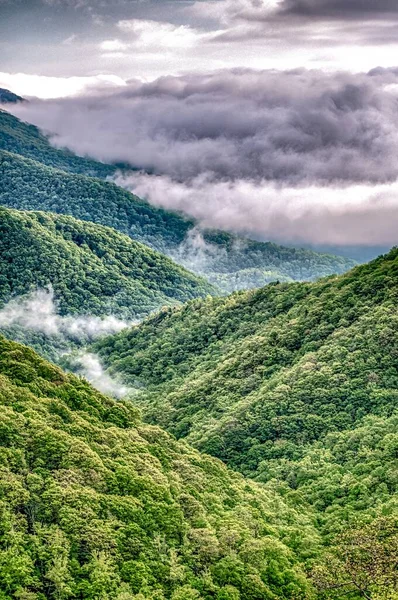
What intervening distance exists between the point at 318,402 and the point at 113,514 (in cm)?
6648

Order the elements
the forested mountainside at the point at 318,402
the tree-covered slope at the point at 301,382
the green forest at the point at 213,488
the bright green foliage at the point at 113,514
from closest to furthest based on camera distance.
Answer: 1. the bright green foliage at the point at 113,514
2. the green forest at the point at 213,488
3. the forested mountainside at the point at 318,402
4. the tree-covered slope at the point at 301,382

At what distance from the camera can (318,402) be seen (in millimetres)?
154000

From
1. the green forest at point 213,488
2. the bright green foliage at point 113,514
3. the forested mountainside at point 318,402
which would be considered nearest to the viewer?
the bright green foliage at point 113,514

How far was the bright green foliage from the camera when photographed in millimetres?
84625

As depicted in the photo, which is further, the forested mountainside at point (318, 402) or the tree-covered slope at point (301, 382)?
the tree-covered slope at point (301, 382)

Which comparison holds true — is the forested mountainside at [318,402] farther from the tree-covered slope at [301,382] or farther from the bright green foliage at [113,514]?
the bright green foliage at [113,514]

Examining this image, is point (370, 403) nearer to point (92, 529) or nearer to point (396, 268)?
A: point (396, 268)

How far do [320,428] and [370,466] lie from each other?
813 inches

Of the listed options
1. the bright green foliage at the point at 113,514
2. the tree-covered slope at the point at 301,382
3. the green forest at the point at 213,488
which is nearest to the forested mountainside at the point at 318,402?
the tree-covered slope at the point at 301,382

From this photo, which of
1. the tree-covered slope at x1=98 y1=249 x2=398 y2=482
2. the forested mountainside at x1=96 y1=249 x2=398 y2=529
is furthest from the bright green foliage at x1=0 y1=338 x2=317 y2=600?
the tree-covered slope at x1=98 y1=249 x2=398 y2=482

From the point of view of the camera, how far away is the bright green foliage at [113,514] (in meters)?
84.6

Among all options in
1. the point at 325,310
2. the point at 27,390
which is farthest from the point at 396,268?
the point at 27,390

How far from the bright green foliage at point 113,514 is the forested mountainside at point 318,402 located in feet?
50.3

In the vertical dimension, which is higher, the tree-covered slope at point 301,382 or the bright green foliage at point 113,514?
the tree-covered slope at point 301,382
